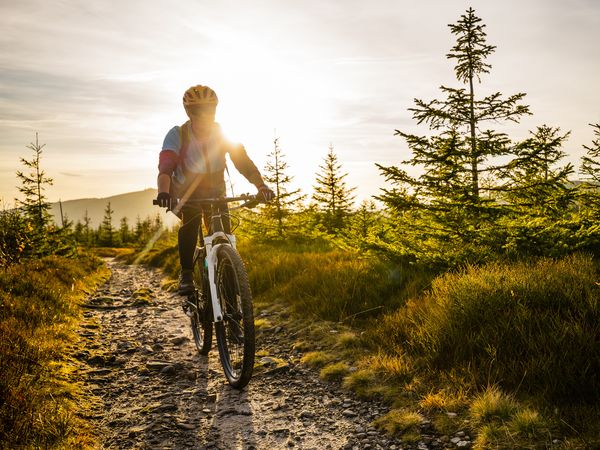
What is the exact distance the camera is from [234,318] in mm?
4238

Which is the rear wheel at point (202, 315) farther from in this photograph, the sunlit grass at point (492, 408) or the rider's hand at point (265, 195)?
the sunlit grass at point (492, 408)

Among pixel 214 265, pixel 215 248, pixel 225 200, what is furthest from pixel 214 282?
pixel 225 200

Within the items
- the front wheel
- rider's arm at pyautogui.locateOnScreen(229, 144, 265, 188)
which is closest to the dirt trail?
the front wheel

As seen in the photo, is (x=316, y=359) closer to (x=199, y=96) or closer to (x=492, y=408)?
(x=492, y=408)

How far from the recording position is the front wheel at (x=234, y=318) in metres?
3.88

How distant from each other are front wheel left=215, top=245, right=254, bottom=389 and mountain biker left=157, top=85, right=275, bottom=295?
82 centimetres

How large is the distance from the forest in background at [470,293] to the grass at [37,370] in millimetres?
147

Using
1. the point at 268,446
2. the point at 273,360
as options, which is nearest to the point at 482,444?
the point at 268,446

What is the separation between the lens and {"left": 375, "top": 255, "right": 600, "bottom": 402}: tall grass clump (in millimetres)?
3246

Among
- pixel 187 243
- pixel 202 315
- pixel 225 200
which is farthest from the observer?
pixel 187 243

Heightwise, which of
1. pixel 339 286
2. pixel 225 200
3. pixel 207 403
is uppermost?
pixel 225 200

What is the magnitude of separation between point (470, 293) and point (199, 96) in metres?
4.22

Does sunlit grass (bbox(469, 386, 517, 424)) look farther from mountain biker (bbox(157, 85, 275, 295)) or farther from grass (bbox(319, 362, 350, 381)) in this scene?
mountain biker (bbox(157, 85, 275, 295))

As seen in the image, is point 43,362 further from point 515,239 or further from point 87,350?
point 515,239
